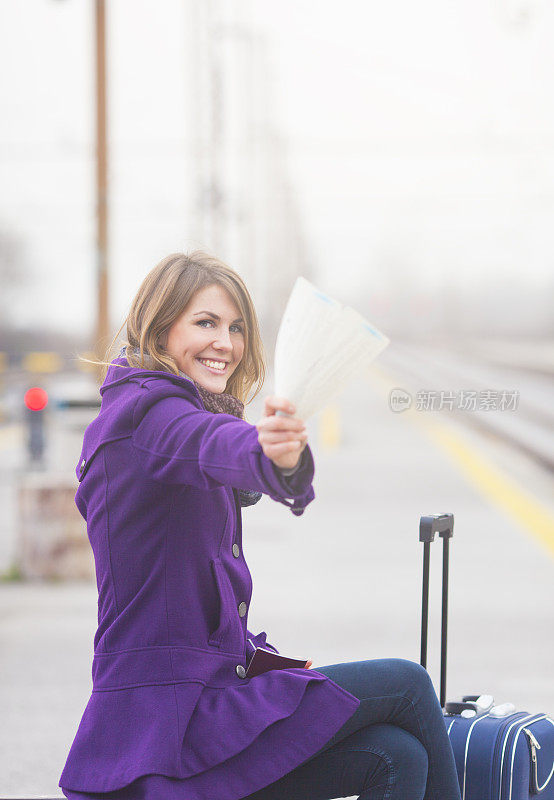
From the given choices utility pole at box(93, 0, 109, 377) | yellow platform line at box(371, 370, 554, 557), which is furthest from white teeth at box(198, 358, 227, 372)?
yellow platform line at box(371, 370, 554, 557)

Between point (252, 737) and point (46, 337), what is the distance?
46.9 ft

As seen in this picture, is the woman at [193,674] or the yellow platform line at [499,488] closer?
the woman at [193,674]

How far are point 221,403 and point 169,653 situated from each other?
0.48 m

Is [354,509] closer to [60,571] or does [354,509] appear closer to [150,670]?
[60,571]

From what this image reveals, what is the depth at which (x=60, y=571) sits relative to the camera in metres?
5.93

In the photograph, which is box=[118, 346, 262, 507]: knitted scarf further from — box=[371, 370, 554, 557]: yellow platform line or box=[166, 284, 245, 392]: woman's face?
box=[371, 370, 554, 557]: yellow platform line

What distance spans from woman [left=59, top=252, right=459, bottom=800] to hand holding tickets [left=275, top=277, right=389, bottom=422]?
102mm

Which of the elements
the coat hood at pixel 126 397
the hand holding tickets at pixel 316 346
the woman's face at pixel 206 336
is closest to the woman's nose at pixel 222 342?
the woman's face at pixel 206 336

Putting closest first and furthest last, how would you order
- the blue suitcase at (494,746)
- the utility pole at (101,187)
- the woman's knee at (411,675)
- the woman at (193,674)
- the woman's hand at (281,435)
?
the woman's hand at (281,435) → the woman at (193,674) → the woman's knee at (411,675) → the blue suitcase at (494,746) → the utility pole at (101,187)

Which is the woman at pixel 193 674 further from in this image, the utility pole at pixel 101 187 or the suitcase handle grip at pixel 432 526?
the utility pole at pixel 101 187

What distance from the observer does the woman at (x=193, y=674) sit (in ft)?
5.62

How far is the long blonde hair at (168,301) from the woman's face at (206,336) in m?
0.01

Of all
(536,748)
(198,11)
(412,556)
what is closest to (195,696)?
(536,748)

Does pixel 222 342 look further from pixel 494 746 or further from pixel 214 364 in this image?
pixel 494 746
